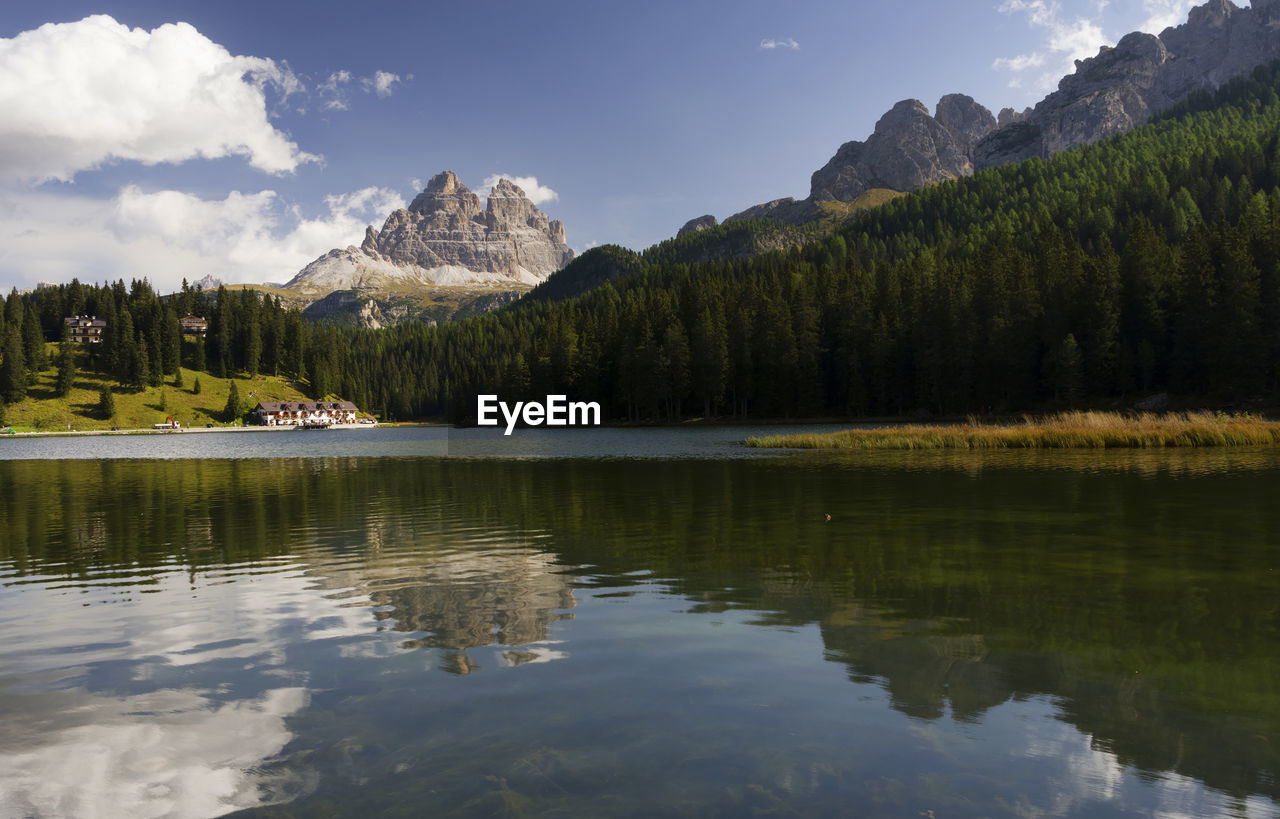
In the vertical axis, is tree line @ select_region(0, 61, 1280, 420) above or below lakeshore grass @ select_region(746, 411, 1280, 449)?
above

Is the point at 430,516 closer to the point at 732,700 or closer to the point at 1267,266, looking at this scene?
the point at 732,700

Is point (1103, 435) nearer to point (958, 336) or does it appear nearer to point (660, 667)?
point (660, 667)

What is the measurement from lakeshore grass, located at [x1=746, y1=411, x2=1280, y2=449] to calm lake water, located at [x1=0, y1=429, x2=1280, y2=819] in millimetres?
33644

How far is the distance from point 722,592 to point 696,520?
1185cm

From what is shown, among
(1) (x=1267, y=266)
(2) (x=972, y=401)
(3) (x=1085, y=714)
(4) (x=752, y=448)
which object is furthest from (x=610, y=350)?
(3) (x=1085, y=714)

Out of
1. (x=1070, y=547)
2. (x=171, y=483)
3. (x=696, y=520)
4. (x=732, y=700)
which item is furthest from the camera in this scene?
(x=171, y=483)

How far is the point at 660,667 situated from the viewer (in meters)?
11.6

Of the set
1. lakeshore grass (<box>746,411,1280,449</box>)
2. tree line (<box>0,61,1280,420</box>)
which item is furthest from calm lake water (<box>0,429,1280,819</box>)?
tree line (<box>0,61,1280,420</box>)

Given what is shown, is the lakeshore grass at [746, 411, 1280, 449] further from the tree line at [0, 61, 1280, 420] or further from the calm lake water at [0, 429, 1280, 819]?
the tree line at [0, 61, 1280, 420]

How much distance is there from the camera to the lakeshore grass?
185 ft

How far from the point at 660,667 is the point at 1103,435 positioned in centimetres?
6052

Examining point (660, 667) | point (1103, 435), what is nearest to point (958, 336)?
point (1103, 435)

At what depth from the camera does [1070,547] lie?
2067 centimetres

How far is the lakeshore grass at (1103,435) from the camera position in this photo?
2223 inches
